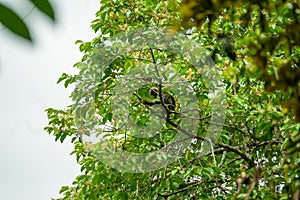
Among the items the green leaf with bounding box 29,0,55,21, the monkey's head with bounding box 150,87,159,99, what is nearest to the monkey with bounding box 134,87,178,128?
the monkey's head with bounding box 150,87,159,99

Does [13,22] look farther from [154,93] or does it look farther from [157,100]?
[154,93]

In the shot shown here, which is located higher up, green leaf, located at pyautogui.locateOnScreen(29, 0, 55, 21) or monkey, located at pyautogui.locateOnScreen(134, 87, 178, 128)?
monkey, located at pyautogui.locateOnScreen(134, 87, 178, 128)

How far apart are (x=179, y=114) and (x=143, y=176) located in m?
0.62

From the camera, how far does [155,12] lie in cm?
475

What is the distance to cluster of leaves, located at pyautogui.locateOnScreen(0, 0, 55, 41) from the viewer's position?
0.56 m

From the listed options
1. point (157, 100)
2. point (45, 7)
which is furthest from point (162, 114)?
point (45, 7)

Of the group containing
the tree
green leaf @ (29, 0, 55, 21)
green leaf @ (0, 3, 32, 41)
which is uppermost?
the tree

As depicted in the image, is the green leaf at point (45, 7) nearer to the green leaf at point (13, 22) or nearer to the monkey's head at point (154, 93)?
the green leaf at point (13, 22)

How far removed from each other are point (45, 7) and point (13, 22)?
42 mm

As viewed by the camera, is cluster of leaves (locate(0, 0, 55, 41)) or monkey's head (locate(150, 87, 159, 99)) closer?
cluster of leaves (locate(0, 0, 55, 41))

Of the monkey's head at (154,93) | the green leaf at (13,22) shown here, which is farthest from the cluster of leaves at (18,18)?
the monkey's head at (154,93)

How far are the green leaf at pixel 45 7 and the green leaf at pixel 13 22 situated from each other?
27 millimetres

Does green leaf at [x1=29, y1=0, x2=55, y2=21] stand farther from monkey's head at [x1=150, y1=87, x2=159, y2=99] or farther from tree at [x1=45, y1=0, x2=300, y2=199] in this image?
monkey's head at [x1=150, y1=87, x2=159, y2=99]

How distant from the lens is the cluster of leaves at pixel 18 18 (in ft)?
1.83
